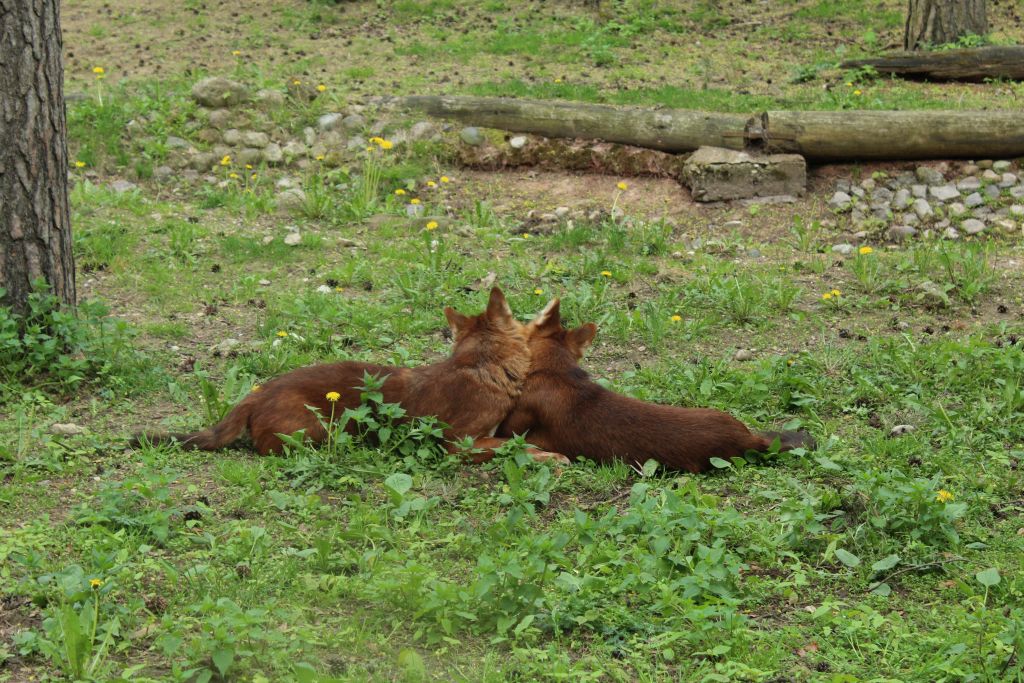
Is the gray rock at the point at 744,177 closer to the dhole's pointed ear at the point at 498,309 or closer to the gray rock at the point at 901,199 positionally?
the gray rock at the point at 901,199

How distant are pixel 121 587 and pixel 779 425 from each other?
3702 mm

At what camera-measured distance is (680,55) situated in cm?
1434

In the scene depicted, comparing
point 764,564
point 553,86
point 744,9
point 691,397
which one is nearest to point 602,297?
point 691,397

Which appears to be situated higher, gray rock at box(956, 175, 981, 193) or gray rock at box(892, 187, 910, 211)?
gray rock at box(956, 175, 981, 193)

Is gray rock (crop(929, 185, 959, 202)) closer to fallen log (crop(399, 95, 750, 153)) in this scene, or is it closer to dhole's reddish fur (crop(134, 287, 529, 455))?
fallen log (crop(399, 95, 750, 153))

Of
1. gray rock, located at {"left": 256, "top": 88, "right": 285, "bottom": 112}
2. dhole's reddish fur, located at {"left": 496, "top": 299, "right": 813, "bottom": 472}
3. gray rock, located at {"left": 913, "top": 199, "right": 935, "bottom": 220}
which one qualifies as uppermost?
gray rock, located at {"left": 256, "top": 88, "right": 285, "bottom": 112}

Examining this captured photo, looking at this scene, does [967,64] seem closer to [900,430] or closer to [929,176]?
[929,176]

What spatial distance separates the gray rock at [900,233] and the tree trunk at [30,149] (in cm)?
665

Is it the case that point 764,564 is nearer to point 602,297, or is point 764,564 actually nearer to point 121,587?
point 121,587

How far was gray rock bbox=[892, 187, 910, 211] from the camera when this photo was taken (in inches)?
398

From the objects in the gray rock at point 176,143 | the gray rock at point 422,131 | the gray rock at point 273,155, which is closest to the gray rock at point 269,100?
the gray rock at point 273,155

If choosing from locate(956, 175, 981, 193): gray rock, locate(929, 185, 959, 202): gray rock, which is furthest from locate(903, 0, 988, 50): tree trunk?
locate(929, 185, 959, 202): gray rock

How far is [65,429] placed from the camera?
605cm

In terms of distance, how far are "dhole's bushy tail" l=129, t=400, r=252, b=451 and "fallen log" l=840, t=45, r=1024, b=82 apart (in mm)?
9540
